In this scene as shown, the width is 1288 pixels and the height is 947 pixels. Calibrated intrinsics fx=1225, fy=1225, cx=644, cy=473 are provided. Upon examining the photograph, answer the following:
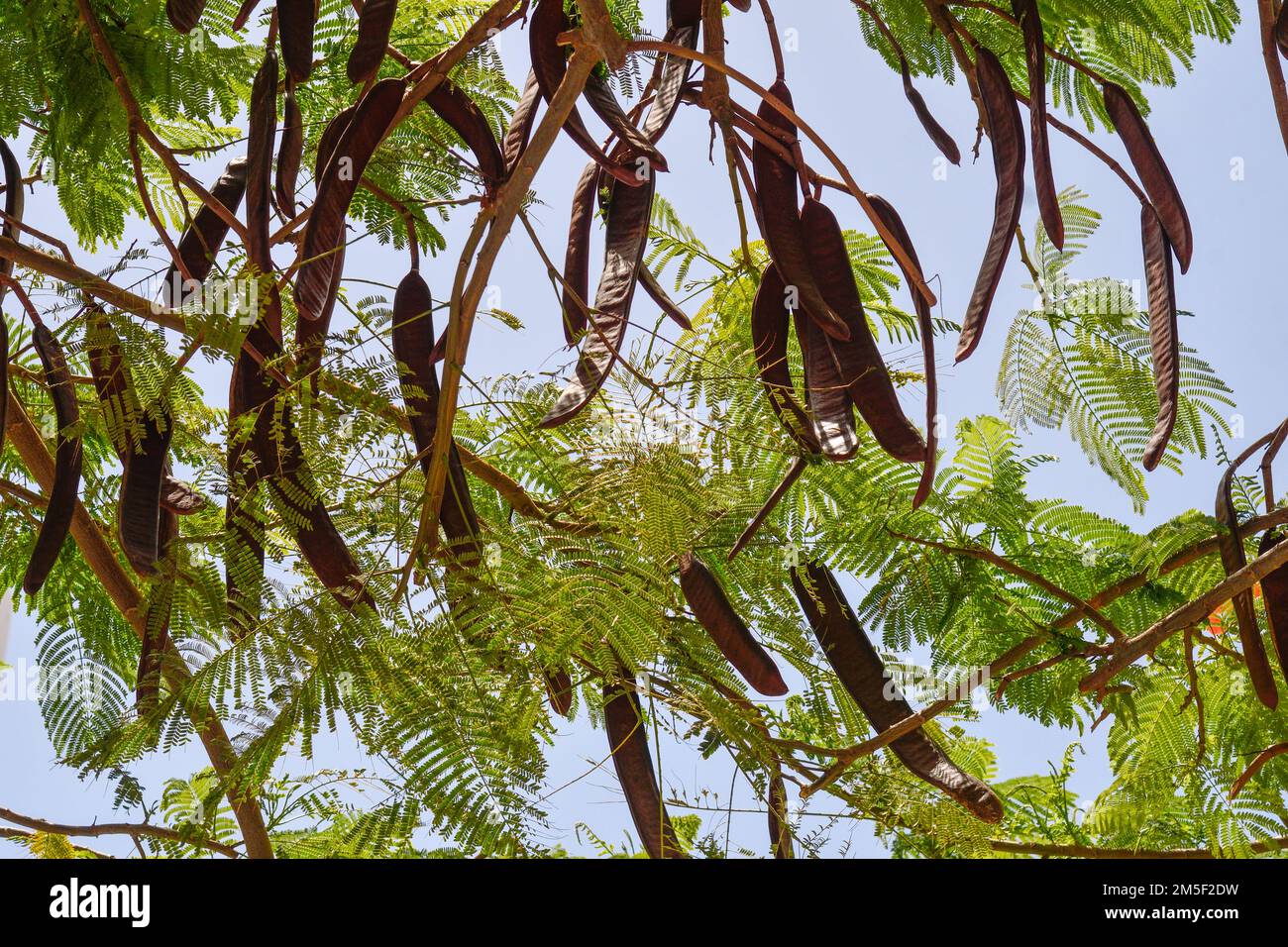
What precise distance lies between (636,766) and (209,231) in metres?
0.96

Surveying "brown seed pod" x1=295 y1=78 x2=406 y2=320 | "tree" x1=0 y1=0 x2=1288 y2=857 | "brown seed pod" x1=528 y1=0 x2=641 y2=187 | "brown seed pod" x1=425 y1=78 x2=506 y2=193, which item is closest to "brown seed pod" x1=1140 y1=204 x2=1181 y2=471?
"tree" x1=0 y1=0 x2=1288 y2=857

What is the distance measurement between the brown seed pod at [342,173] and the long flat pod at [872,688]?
0.78 metres

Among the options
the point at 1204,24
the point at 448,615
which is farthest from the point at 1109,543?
the point at 448,615

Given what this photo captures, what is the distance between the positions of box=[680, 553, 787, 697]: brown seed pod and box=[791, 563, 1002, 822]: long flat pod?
9.0 inches

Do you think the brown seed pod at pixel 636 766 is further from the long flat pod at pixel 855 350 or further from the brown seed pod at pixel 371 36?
the brown seed pod at pixel 371 36

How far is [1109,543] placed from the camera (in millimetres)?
2424

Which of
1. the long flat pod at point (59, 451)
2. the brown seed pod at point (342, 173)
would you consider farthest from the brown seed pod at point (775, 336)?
the long flat pod at point (59, 451)

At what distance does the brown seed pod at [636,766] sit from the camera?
1547mm

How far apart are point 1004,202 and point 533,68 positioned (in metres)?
0.55

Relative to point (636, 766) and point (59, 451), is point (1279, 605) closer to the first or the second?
point (636, 766)

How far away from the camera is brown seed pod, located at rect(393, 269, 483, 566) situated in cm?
149

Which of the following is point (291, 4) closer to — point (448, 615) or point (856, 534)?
point (448, 615)

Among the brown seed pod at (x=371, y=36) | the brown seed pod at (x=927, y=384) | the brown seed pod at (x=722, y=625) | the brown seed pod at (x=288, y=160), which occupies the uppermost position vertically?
the brown seed pod at (x=288, y=160)

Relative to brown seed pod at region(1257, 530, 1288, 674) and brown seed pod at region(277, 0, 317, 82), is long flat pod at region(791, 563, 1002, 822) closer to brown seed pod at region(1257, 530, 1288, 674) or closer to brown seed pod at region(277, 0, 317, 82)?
brown seed pod at region(1257, 530, 1288, 674)
